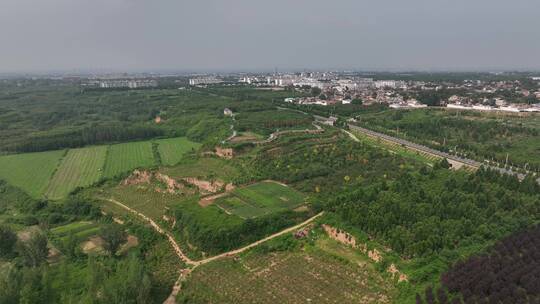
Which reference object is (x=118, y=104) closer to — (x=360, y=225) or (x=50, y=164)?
(x=50, y=164)

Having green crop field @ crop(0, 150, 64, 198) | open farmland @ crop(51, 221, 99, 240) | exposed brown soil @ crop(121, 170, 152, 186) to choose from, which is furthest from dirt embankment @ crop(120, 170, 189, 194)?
green crop field @ crop(0, 150, 64, 198)

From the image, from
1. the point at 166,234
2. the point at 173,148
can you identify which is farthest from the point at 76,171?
the point at 166,234

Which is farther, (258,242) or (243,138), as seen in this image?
(243,138)

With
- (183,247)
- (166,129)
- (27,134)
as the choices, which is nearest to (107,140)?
(166,129)

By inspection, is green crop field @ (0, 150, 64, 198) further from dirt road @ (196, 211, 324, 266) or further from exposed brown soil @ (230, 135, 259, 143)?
dirt road @ (196, 211, 324, 266)

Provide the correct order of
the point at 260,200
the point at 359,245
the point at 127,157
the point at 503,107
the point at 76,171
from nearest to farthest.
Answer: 1. the point at 359,245
2. the point at 260,200
3. the point at 76,171
4. the point at 127,157
5. the point at 503,107

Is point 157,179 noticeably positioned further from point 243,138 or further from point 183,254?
point 183,254

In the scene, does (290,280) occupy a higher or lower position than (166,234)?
higher
